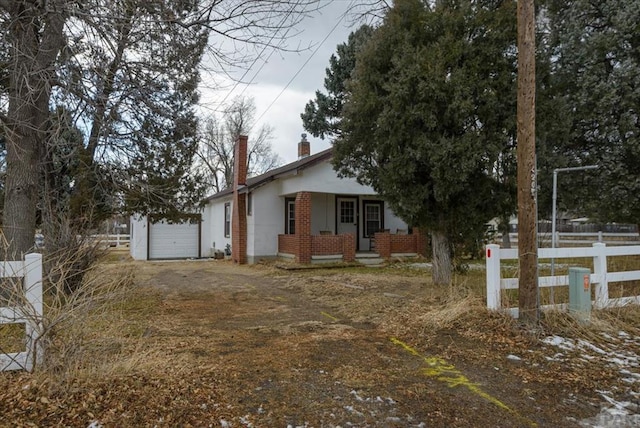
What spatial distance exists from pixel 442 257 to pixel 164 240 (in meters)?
16.3

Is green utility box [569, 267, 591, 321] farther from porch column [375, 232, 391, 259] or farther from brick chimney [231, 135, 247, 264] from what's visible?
brick chimney [231, 135, 247, 264]

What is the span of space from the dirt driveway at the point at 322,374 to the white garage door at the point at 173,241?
46.5 feet

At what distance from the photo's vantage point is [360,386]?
404 centimetres

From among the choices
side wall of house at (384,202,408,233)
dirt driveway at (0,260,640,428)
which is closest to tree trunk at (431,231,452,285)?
dirt driveway at (0,260,640,428)

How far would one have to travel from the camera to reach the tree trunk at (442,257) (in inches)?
330

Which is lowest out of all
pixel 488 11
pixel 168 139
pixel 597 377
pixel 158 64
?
pixel 597 377

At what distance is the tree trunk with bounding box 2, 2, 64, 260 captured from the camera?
548 centimetres

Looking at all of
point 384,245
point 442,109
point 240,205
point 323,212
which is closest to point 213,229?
point 240,205

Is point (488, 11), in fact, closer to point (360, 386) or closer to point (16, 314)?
point (360, 386)

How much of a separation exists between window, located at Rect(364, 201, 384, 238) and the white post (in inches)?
590

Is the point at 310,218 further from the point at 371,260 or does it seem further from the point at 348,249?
the point at 371,260

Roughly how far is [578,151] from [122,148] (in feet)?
33.3

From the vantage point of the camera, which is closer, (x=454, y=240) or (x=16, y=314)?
(x=16, y=314)

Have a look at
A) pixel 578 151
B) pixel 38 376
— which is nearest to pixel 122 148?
pixel 38 376
